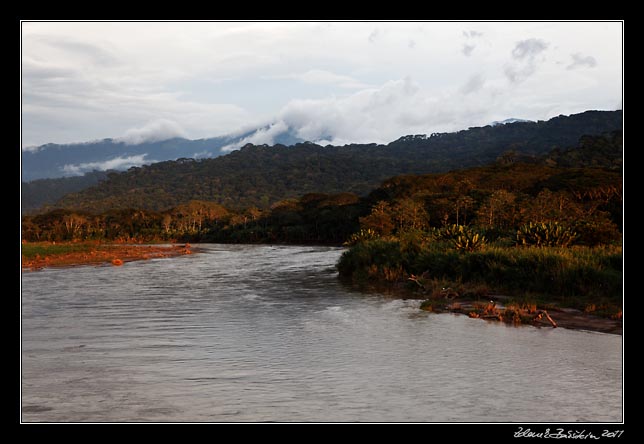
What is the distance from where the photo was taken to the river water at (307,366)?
1027 centimetres

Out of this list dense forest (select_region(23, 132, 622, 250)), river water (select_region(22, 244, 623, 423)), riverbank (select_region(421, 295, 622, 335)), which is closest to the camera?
river water (select_region(22, 244, 623, 423))

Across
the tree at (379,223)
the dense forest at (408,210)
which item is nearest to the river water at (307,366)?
the dense forest at (408,210)

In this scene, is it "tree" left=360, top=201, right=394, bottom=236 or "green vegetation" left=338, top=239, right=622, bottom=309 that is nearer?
"green vegetation" left=338, top=239, right=622, bottom=309

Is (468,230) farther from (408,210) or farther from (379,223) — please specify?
(408,210)

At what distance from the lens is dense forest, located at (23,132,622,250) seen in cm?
7488

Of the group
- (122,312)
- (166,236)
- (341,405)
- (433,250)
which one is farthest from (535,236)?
(166,236)

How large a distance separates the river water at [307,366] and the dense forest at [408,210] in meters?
35.7

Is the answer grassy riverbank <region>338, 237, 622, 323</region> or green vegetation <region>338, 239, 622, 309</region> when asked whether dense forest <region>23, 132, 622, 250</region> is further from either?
grassy riverbank <region>338, 237, 622, 323</region>

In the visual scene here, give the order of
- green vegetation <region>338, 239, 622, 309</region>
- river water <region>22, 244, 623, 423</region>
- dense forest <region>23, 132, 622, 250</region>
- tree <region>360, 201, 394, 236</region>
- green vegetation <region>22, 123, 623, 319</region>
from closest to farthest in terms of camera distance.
Result: river water <region>22, 244, 623, 423</region>, green vegetation <region>338, 239, 622, 309</region>, green vegetation <region>22, 123, 623, 319</region>, tree <region>360, 201, 394, 236</region>, dense forest <region>23, 132, 622, 250</region>

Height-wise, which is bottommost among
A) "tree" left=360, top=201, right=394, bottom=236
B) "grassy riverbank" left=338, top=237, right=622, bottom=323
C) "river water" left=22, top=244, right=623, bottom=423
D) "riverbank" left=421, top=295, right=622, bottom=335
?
"river water" left=22, top=244, right=623, bottom=423

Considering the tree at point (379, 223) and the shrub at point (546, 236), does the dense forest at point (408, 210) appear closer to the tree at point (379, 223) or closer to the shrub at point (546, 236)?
the tree at point (379, 223)

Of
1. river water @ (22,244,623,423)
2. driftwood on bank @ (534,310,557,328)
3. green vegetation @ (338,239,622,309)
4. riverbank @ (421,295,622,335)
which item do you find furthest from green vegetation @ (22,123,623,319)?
river water @ (22,244,623,423)

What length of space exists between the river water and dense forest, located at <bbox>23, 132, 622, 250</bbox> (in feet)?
117

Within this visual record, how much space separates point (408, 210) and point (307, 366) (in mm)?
68378
